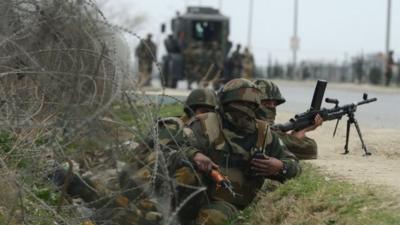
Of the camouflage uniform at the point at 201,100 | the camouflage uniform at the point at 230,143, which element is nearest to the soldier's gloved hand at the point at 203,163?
the camouflage uniform at the point at 230,143

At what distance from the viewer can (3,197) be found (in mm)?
5164

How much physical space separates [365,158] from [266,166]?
224 cm

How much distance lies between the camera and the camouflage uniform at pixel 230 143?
227 inches

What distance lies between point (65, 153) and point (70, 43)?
722mm

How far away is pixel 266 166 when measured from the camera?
5.76 meters

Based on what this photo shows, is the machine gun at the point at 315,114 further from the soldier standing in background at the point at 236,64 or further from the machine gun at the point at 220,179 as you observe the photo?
the soldier standing in background at the point at 236,64

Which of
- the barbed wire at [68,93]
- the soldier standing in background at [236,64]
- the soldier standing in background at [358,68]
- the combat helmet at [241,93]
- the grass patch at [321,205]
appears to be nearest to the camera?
the barbed wire at [68,93]

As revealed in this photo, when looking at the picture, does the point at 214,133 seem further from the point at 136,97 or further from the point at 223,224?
the point at 136,97

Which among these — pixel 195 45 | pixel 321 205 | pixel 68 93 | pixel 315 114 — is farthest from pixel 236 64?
pixel 68 93

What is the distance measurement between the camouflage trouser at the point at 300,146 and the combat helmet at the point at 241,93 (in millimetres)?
1238

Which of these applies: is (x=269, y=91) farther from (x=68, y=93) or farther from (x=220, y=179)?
(x=68, y=93)

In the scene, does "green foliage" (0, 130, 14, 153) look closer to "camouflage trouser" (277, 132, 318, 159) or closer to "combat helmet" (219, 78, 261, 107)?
"combat helmet" (219, 78, 261, 107)

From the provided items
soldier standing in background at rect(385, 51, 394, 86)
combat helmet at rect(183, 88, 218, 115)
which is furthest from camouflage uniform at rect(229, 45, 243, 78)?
combat helmet at rect(183, 88, 218, 115)

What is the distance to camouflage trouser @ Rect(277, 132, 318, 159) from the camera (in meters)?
6.99
